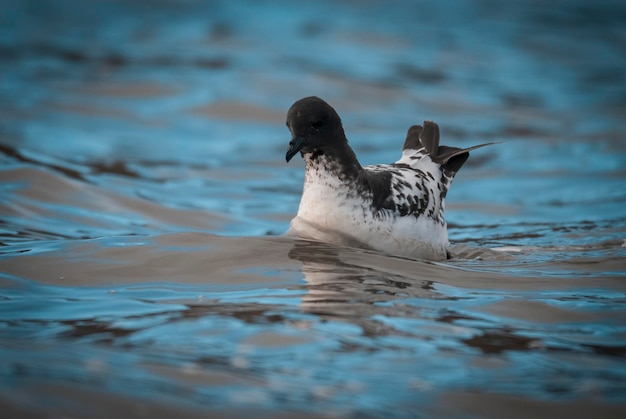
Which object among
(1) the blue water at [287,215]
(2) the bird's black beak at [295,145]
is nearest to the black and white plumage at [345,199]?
(2) the bird's black beak at [295,145]

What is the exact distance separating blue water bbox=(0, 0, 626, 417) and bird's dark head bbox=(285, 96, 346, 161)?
73 cm

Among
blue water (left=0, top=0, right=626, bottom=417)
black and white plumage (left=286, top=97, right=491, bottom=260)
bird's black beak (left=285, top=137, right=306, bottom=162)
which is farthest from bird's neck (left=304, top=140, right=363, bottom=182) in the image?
blue water (left=0, top=0, right=626, bottom=417)

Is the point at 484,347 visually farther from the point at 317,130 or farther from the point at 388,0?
the point at 388,0

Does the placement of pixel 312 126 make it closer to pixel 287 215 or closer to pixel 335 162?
pixel 335 162

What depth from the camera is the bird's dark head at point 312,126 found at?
652 centimetres

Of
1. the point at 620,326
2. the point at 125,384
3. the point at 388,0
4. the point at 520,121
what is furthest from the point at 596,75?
the point at 125,384

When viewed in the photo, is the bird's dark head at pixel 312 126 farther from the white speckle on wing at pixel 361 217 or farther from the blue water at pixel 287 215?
the blue water at pixel 287 215

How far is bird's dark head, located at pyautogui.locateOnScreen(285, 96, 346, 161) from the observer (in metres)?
6.52

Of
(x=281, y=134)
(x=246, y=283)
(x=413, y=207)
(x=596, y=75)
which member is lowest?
(x=246, y=283)

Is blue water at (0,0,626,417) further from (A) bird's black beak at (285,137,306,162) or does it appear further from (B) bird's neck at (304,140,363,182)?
(A) bird's black beak at (285,137,306,162)

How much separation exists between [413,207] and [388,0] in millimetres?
16306

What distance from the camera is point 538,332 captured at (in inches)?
204

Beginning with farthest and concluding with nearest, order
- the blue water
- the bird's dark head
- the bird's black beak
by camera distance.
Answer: the bird's dark head < the bird's black beak < the blue water

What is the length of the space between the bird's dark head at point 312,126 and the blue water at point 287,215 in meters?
0.73
